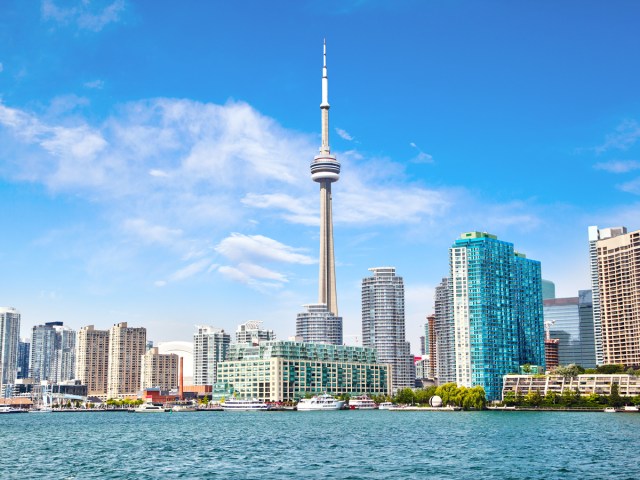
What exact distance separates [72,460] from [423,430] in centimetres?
7629

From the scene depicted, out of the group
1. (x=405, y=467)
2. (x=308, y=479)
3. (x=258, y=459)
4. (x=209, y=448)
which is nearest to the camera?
(x=308, y=479)

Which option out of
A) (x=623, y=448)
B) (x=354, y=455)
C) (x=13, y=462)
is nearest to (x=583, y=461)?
(x=623, y=448)

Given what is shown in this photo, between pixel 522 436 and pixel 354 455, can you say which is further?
pixel 522 436

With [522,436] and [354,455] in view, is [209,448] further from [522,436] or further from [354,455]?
[522,436]

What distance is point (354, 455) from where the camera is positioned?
346 ft

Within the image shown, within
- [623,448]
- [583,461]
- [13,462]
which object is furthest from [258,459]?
[623,448]

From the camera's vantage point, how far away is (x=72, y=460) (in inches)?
4129

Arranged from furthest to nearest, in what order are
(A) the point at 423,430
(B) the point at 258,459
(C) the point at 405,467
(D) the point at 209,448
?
(A) the point at 423,430, (D) the point at 209,448, (B) the point at 258,459, (C) the point at 405,467

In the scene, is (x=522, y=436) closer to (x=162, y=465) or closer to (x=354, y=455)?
(x=354, y=455)

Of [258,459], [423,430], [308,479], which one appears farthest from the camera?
[423,430]

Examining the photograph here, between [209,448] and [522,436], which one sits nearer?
[209,448]

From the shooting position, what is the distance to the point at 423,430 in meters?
160

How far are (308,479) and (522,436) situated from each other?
222 ft

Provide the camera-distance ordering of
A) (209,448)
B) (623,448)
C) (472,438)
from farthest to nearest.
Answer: (472,438) < (209,448) < (623,448)
